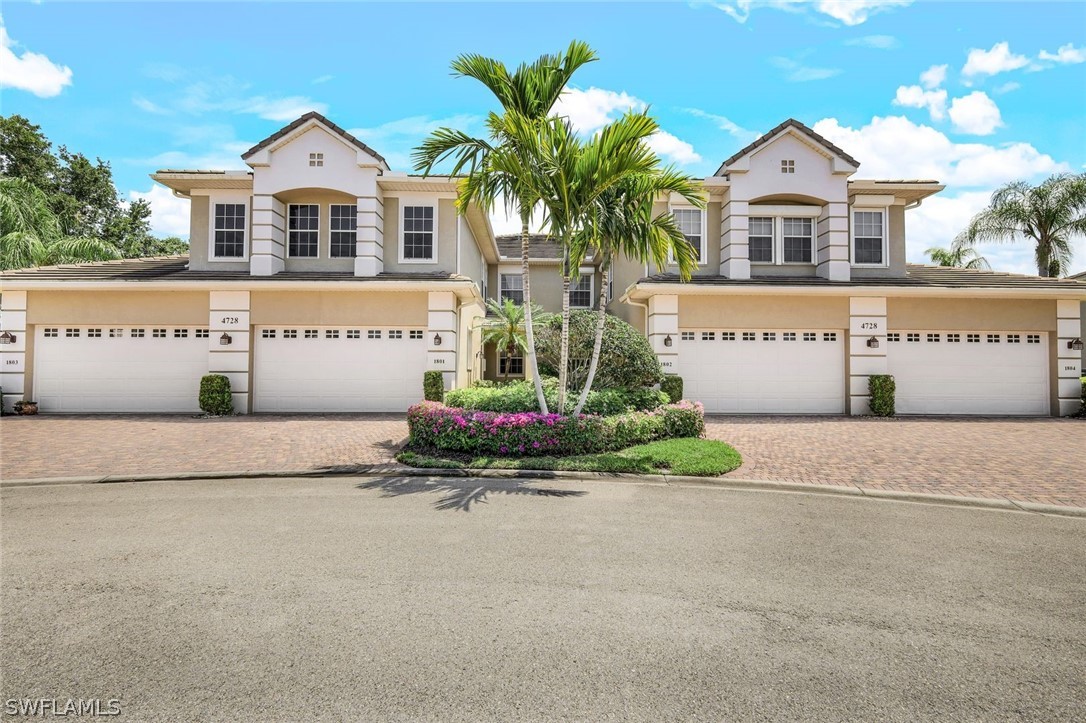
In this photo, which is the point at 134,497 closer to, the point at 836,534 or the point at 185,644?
the point at 185,644

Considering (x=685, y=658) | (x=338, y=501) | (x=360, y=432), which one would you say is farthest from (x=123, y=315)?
(x=685, y=658)

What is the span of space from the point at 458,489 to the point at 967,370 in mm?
16426

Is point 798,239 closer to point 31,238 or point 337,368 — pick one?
point 337,368

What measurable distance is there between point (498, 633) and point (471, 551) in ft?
5.18

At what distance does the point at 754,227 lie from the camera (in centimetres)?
1828

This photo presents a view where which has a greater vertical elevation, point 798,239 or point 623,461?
point 798,239

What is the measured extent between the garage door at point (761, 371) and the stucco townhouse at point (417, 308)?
59 millimetres

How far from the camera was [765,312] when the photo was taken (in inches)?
653

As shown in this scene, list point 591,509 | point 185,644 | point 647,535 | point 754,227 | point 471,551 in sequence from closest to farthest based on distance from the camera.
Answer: point 185,644 < point 471,551 < point 647,535 < point 591,509 < point 754,227

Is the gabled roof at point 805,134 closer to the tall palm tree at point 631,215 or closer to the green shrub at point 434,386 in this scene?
the tall palm tree at point 631,215

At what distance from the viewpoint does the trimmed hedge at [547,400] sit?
10.8 metres

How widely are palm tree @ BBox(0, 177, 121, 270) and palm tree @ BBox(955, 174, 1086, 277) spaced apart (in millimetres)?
34951

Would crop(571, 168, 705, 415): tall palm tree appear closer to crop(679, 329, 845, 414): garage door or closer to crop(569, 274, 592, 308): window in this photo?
crop(679, 329, 845, 414): garage door

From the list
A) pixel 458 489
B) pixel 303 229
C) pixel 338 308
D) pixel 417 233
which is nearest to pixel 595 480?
pixel 458 489
